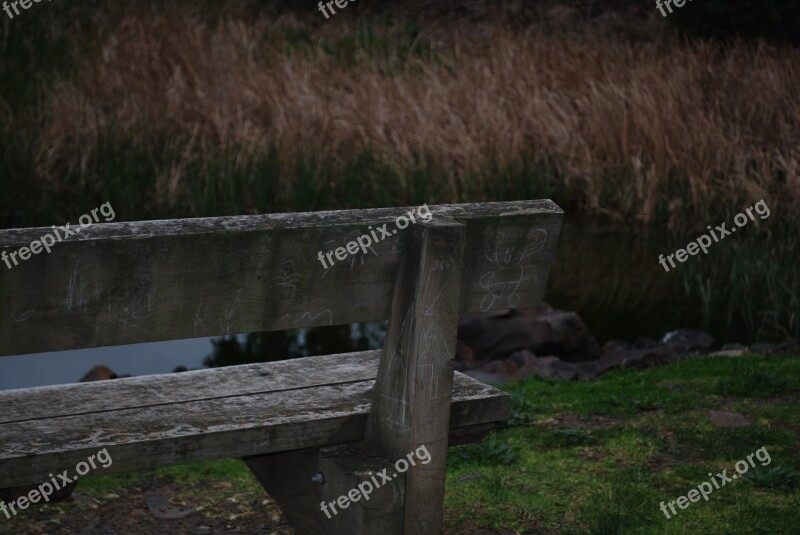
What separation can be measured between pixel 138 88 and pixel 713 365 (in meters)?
5.94

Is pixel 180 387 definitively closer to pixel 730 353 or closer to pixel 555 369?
pixel 555 369

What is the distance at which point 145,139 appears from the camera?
8.91 metres

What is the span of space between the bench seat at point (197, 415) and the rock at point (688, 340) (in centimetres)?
399

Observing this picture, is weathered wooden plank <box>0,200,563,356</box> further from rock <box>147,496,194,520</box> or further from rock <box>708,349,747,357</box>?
rock <box>708,349,747,357</box>

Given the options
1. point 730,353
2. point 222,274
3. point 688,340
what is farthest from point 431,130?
point 222,274

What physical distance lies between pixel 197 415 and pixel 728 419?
2697 millimetres

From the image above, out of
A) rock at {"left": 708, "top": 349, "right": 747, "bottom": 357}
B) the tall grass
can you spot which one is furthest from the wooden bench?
the tall grass

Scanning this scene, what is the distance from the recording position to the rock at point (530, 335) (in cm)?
694

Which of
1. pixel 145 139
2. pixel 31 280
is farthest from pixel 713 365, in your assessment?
pixel 145 139

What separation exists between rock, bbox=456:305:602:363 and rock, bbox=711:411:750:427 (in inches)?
85.4

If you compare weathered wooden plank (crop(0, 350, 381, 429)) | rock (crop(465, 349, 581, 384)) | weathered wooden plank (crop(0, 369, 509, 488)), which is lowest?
rock (crop(465, 349, 581, 384))

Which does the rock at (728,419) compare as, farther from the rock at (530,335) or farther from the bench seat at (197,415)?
the rock at (530,335)

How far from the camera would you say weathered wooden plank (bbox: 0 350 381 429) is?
8.71 feet

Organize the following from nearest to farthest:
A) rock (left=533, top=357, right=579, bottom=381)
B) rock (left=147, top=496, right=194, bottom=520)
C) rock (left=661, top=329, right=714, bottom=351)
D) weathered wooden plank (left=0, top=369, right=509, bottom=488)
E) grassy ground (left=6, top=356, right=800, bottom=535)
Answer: weathered wooden plank (left=0, top=369, right=509, bottom=488) < grassy ground (left=6, top=356, right=800, bottom=535) < rock (left=147, top=496, right=194, bottom=520) < rock (left=533, top=357, right=579, bottom=381) < rock (left=661, top=329, right=714, bottom=351)
